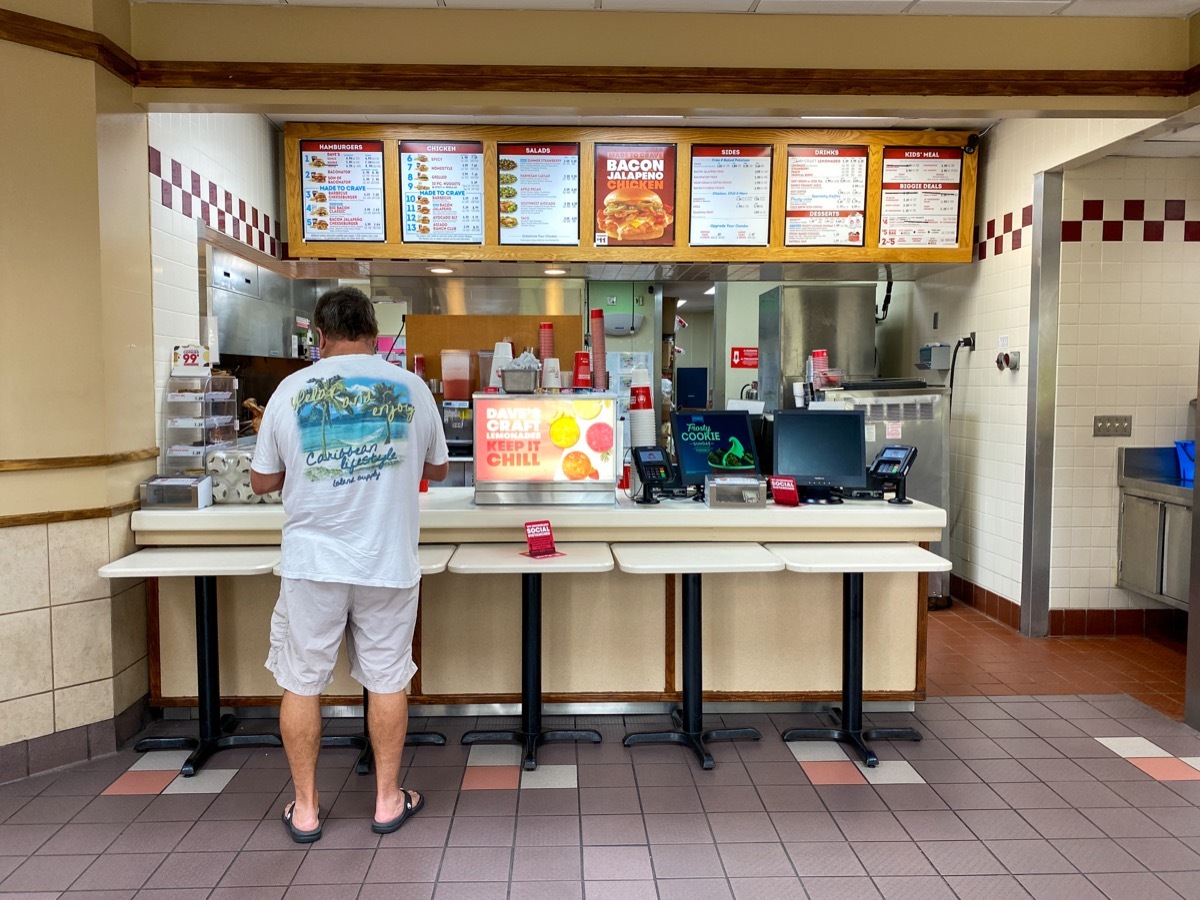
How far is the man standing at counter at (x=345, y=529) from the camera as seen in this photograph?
254 cm

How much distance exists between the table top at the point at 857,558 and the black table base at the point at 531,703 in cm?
101

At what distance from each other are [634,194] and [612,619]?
2.75 m

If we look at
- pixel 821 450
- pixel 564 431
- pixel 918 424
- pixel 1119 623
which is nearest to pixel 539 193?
pixel 564 431

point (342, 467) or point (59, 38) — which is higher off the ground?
point (59, 38)

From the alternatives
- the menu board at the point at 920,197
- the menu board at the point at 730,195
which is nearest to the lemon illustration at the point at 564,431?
the menu board at the point at 730,195

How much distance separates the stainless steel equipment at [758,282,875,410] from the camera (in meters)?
6.16

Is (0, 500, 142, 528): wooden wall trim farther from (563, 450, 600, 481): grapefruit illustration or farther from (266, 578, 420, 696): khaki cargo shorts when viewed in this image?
(563, 450, 600, 481): grapefruit illustration

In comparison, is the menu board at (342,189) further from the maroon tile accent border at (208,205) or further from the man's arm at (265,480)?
the man's arm at (265,480)

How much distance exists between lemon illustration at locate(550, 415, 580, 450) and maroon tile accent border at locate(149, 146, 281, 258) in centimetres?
210

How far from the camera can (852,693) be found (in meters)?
3.39

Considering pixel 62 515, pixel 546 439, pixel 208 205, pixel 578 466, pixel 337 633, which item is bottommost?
pixel 337 633

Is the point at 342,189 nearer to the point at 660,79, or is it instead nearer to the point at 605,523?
the point at 660,79

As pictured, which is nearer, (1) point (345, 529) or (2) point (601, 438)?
(1) point (345, 529)

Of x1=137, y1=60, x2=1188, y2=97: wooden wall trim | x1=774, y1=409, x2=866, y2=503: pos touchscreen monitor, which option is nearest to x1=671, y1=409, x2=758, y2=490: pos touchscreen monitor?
x1=774, y1=409, x2=866, y2=503: pos touchscreen monitor
